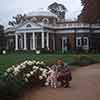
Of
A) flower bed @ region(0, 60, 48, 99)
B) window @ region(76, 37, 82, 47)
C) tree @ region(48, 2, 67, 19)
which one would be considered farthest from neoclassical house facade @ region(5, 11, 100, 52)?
flower bed @ region(0, 60, 48, 99)

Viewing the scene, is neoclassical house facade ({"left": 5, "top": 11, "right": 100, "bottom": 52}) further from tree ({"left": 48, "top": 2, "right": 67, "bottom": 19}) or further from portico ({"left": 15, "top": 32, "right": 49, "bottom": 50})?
tree ({"left": 48, "top": 2, "right": 67, "bottom": 19})

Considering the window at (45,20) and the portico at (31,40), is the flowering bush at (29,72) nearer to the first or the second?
the portico at (31,40)

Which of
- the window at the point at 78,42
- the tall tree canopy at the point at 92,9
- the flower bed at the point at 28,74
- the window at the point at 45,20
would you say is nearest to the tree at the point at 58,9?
the window at the point at 45,20

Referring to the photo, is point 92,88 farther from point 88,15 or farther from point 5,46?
point 5,46

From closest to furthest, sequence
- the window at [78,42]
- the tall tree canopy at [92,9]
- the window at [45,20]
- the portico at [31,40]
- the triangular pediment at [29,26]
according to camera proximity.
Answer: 1. the tall tree canopy at [92,9]
2. the portico at [31,40]
3. the triangular pediment at [29,26]
4. the window at [78,42]
5. the window at [45,20]

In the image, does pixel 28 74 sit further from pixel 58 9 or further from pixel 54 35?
pixel 58 9

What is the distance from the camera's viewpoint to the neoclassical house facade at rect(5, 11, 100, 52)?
7150 centimetres

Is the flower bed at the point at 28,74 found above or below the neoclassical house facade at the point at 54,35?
below

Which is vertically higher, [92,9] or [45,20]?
[45,20]

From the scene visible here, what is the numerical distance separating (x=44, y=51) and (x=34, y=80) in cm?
4707

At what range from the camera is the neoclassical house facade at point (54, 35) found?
7150 centimetres

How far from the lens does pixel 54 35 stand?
249ft

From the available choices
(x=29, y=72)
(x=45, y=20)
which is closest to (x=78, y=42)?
(x=45, y=20)

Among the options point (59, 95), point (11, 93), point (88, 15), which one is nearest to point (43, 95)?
point (59, 95)
